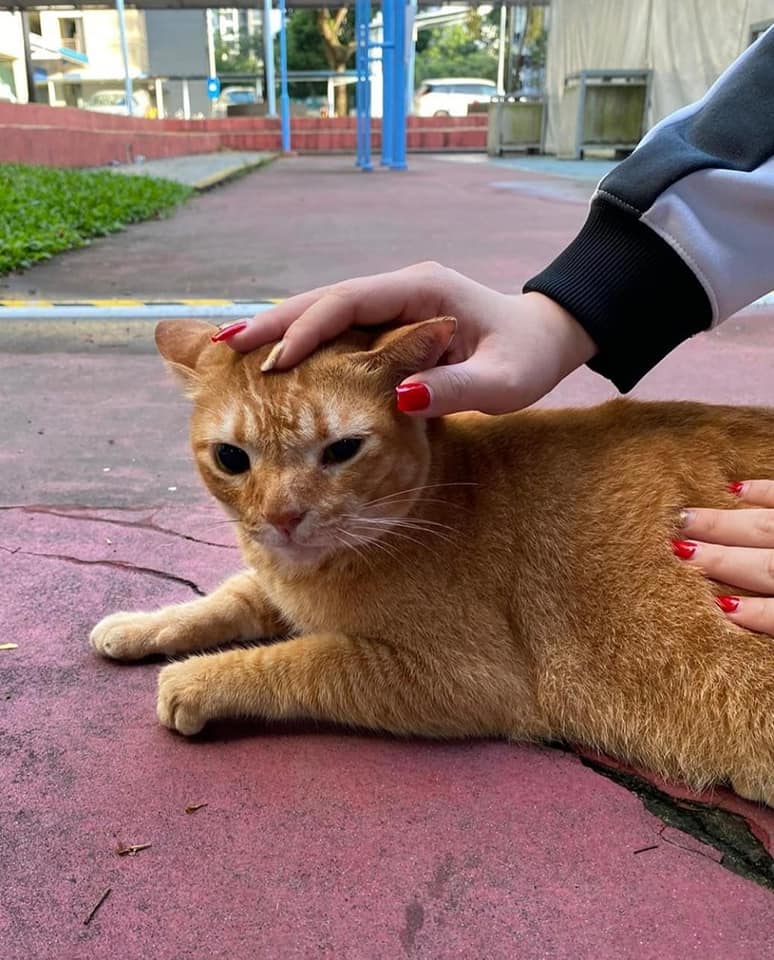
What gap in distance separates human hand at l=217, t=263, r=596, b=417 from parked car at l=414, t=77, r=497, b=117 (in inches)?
1527

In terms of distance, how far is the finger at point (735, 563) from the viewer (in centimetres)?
156

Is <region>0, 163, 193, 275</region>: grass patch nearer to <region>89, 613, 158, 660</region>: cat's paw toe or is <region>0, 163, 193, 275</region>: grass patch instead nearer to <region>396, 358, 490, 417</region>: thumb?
<region>89, 613, 158, 660</region>: cat's paw toe

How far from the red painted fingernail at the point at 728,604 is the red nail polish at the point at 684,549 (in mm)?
97

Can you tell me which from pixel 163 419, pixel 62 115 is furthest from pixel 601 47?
pixel 163 419

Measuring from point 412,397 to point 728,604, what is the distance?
2.29ft

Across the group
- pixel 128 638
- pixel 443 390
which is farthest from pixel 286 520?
pixel 128 638

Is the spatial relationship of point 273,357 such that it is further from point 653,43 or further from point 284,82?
point 284,82

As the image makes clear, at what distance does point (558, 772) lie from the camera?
1.60 metres

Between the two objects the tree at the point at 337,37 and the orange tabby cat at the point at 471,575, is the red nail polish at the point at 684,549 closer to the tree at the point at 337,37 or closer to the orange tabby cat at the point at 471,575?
the orange tabby cat at the point at 471,575

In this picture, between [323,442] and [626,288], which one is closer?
[323,442]

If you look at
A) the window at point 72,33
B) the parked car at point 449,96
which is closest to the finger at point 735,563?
the parked car at point 449,96

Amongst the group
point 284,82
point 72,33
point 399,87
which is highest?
point 72,33

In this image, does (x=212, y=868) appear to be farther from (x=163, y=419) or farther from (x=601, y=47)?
(x=601, y=47)

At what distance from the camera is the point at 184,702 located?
1633 mm
